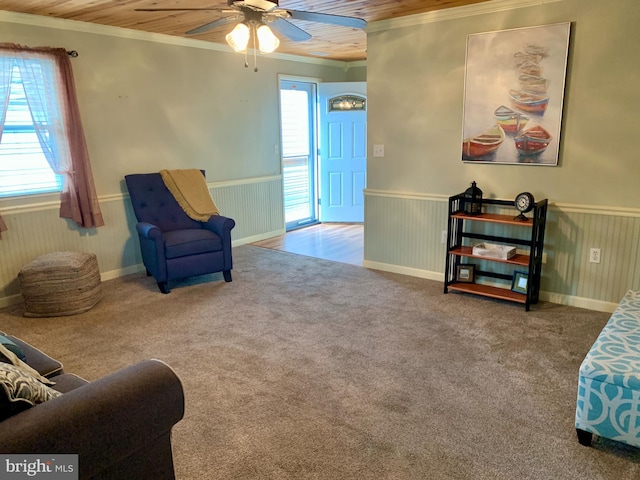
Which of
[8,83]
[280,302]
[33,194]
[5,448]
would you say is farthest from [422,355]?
[8,83]

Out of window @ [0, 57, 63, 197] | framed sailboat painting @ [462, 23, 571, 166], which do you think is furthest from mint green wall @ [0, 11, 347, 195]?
framed sailboat painting @ [462, 23, 571, 166]

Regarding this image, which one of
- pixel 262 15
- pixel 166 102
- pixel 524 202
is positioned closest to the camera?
pixel 262 15

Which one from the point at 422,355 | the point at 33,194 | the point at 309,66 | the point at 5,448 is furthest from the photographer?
the point at 309,66

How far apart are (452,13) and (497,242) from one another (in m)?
1.90

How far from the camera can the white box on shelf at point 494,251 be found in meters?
3.79

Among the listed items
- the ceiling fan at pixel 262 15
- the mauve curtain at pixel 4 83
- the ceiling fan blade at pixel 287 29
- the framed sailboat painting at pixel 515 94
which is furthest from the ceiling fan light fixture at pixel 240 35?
the mauve curtain at pixel 4 83

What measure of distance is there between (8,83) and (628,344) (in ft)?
14.7

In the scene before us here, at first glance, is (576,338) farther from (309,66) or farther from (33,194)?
(309,66)

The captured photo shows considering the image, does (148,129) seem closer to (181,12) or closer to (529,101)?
(181,12)

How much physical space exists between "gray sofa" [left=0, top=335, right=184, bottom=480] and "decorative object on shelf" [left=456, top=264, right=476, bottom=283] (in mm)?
3037

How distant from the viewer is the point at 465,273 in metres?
4.14

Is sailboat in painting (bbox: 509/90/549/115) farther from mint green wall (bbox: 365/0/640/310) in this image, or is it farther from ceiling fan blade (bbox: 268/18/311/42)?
ceiling fan blade (bbox: 268/18/311/42)

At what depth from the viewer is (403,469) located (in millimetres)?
2018

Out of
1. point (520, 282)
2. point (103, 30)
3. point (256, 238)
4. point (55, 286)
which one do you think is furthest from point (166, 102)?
point (520, 282)
